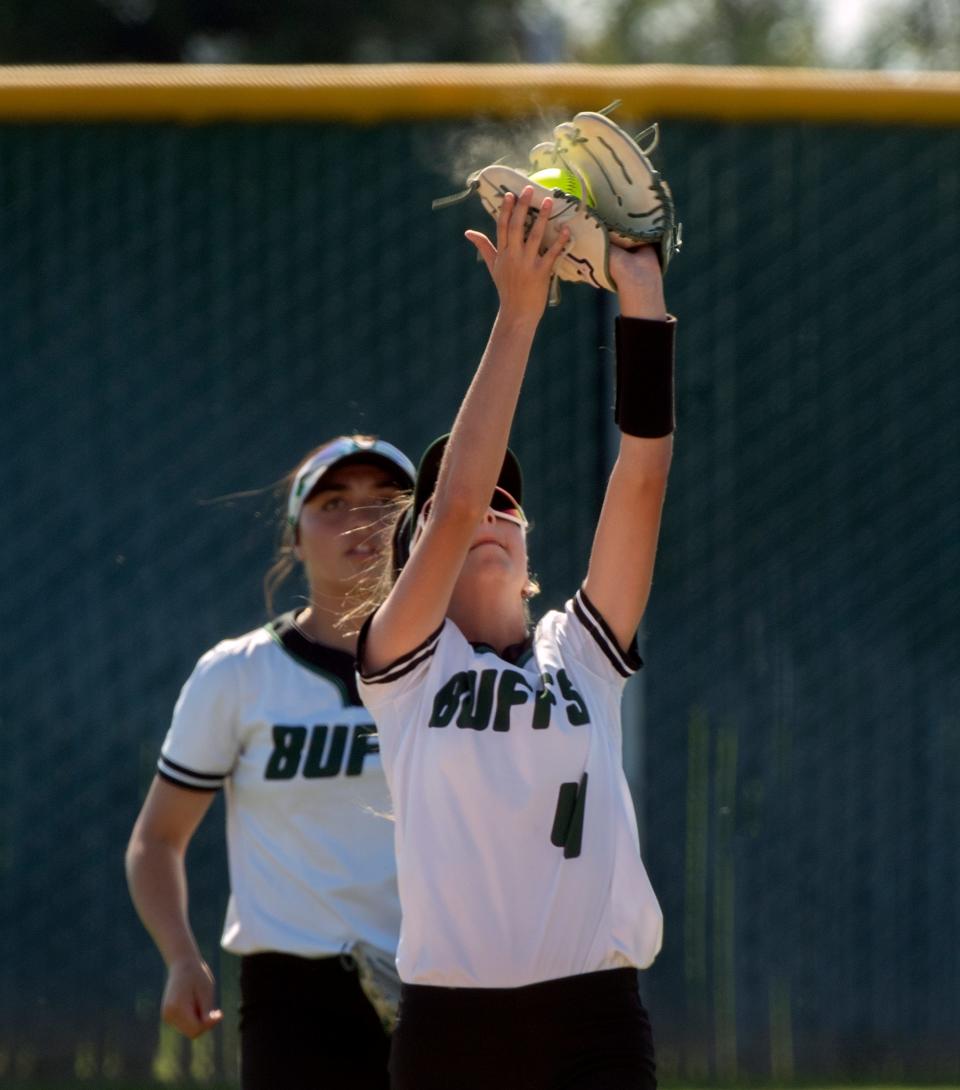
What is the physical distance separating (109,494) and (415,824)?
338 cm

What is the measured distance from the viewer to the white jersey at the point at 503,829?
274 centimetres

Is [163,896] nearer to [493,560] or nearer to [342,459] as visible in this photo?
[342,459]

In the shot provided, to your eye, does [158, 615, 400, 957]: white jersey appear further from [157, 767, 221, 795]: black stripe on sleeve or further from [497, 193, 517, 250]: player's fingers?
[497, 193, 517, 250]: player's fingers

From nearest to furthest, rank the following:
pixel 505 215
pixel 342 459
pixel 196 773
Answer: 1. pixel 505 215
2. pixel 196 773
3. pixel 342 459

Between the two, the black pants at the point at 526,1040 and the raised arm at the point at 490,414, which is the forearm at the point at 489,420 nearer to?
the raised arm at the point at 490,414

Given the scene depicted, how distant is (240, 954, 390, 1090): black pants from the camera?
342 centimetres

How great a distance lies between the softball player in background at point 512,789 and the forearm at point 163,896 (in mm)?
908

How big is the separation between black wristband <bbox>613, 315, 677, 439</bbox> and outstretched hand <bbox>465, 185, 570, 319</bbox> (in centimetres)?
19

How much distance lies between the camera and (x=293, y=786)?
140 inches

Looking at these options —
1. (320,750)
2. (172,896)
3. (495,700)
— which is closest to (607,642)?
(495,700)

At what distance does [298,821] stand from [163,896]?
33 cm

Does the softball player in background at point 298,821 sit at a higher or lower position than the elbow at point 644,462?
lower

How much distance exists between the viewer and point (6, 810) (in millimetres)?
5840

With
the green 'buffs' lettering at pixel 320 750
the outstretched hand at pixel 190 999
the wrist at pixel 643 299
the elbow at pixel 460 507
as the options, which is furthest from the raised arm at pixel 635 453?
the outstretched hand at pixel 190 999
